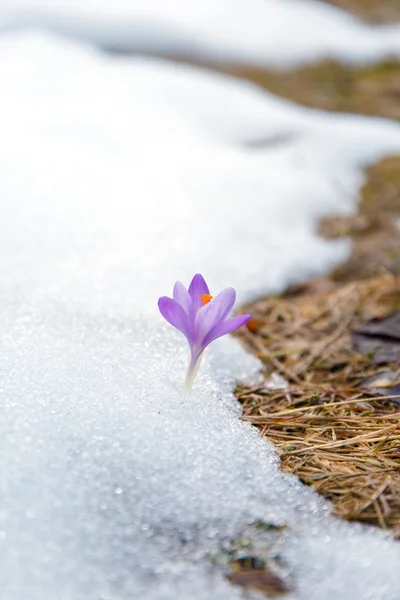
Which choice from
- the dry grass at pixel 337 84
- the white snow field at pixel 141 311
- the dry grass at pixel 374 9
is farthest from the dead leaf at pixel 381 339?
the dry grass at pixel 374 9

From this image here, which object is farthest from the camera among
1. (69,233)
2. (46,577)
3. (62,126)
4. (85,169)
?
(62,126)

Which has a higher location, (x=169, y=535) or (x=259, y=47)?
(x=259, y=47)

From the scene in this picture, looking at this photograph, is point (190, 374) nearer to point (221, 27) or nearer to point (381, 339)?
point (381, 339)

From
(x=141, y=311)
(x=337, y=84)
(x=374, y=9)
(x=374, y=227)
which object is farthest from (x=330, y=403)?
(x=374, y=9)

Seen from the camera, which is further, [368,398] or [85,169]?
[85,169]

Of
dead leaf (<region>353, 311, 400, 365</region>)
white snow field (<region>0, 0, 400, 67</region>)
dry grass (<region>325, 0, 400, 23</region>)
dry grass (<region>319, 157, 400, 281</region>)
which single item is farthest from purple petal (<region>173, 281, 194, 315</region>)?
dry grass (<region>325, 0, 400, 23</region>)

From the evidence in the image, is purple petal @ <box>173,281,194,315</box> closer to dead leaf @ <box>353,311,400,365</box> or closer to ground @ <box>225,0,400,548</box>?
ground @ <box>225,0,400,548</box>

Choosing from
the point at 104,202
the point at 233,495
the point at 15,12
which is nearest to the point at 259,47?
the point at 15,12

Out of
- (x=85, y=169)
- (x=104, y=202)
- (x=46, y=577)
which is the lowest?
(x=46, y=577)

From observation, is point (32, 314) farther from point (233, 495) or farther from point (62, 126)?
point (62, 126)

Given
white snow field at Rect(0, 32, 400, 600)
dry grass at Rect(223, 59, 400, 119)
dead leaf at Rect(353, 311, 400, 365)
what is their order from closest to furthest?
white snow field at Rect(0, 32, 400, 600)
dead leaf at Rect(353, 311, 400, 365)
dry grass at Rect(223, 59, 400, 119)
